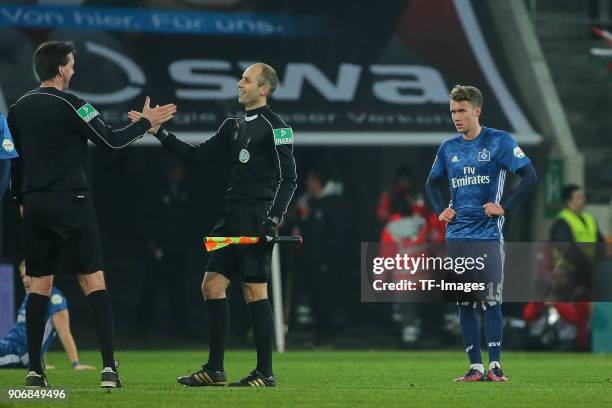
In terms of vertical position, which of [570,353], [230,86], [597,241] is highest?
[230,86]

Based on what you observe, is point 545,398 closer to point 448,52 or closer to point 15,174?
point 15,174

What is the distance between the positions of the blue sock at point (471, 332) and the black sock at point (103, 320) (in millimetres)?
2716

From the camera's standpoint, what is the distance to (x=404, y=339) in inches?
725

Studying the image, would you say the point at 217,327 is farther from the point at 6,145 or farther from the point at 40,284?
the point at 6,145

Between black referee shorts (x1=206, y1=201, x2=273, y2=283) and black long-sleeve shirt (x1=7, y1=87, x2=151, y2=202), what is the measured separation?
0.93 metres

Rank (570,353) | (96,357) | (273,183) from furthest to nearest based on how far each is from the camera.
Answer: (570,353), (96,357), (273,183)

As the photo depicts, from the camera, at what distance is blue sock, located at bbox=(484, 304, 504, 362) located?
11.0 m

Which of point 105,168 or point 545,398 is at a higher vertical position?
point 105,168

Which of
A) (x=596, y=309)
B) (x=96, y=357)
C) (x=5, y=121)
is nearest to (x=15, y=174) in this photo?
(x=5, y=121)

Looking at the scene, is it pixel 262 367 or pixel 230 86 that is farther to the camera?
pixel 230 86

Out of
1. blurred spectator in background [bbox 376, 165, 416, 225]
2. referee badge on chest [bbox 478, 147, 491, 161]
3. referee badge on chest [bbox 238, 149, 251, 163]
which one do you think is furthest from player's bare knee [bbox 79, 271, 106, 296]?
blurred spectator in background [bbox 376, 165, 416, 225]

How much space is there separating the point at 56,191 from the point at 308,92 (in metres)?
9.46

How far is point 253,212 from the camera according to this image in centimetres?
995

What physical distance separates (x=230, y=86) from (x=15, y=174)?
8.87 metres
